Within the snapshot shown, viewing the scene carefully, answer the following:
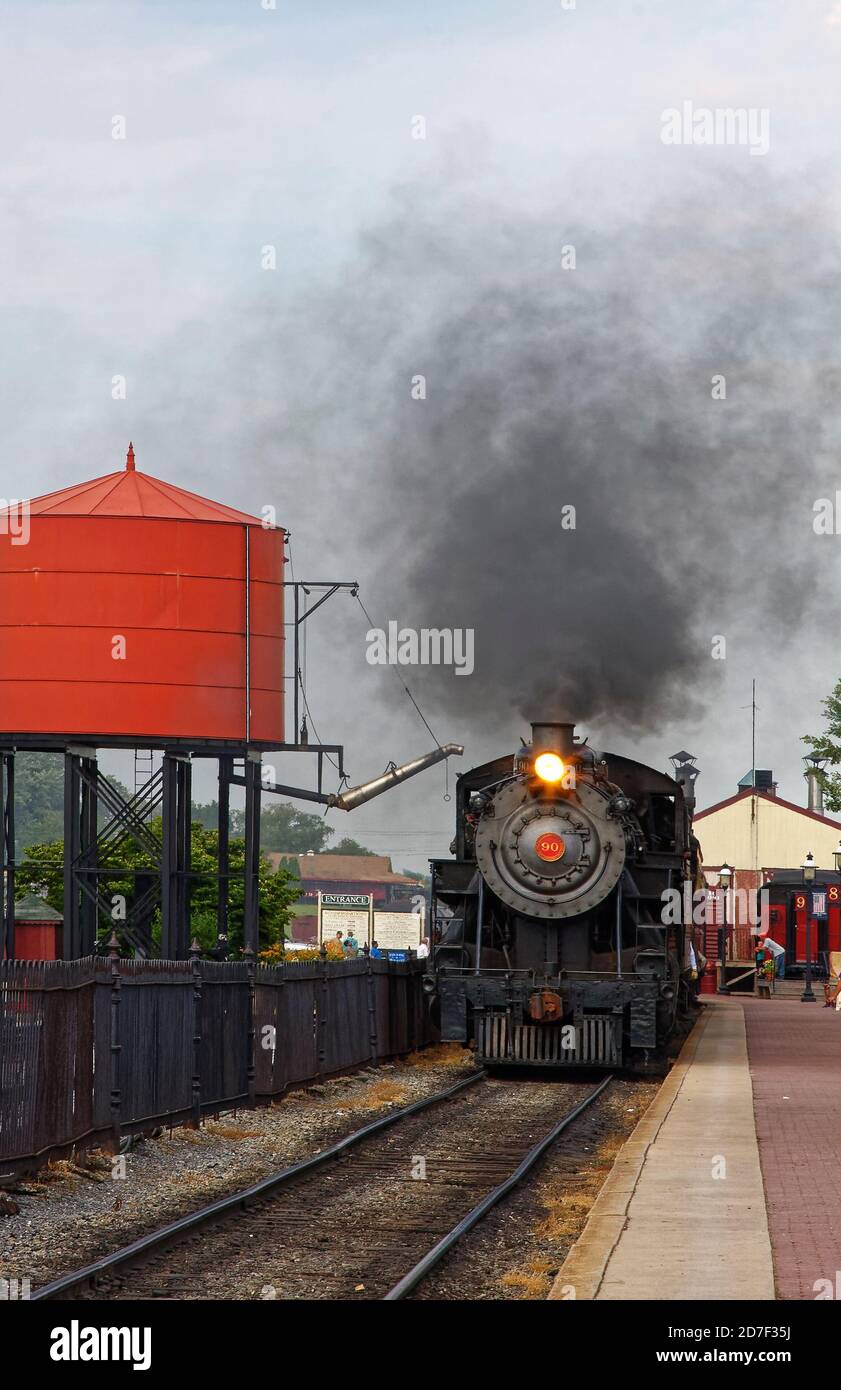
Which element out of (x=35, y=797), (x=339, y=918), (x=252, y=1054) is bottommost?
(x=252, y=1054)

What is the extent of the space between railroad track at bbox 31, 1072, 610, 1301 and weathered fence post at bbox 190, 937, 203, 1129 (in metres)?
1.54

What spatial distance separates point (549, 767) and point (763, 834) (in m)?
60.7

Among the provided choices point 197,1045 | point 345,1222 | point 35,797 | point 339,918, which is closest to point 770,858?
point 339,918

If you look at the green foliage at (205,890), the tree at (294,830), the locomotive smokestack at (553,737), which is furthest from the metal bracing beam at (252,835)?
the tree at (294,830)

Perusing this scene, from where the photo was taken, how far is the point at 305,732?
111 feet

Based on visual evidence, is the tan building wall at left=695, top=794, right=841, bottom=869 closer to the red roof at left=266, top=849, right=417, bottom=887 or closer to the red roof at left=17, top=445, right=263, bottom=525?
the red roof at left=17, top=445, right=263, bottom=525

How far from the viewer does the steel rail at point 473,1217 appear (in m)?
9.19

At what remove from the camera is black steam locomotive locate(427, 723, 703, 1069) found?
2159 cm

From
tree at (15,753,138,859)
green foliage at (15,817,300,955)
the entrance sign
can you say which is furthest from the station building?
tree at (15,753,138,859)

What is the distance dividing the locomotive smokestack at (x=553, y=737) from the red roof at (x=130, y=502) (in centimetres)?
1077

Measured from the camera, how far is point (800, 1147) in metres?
14.2

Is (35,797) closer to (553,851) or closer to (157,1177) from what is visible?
(553,851)

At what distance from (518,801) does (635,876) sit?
1700mm

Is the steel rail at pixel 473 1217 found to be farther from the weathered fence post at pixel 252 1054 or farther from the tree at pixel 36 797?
the tree at pixel 36 797
